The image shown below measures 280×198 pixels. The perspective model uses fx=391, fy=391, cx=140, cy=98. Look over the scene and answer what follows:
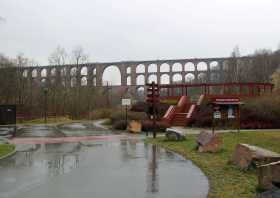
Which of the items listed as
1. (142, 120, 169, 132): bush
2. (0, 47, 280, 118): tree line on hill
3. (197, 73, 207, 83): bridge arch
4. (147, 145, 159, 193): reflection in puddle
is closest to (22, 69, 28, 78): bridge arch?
(0, 47, 280, 118): tree line on hill

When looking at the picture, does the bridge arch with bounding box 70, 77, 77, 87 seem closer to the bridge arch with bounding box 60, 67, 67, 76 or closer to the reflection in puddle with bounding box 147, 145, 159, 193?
the bridge arch with bounding box 60, 67, 67, 76

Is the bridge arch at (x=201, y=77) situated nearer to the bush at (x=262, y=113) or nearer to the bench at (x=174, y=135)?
the bush at (x=262, y=113)

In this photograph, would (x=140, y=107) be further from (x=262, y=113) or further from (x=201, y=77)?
(x=201, y=77)

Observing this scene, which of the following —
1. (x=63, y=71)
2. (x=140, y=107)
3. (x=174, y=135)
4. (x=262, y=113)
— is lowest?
(x=174, y=135)

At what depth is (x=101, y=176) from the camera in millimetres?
9352

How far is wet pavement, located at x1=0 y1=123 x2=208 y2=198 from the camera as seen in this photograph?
7.48m

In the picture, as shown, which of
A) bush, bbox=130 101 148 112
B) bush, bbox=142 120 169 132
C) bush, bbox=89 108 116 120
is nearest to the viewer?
bush, bbox=142 120 169 132

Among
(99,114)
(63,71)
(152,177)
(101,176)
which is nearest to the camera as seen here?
(152,177)

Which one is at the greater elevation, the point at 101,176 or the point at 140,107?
the point at 140,107

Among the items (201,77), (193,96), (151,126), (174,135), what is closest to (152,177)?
(174,135)

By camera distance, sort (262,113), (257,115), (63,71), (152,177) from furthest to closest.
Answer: (63,71) < (257,115) < (262,113) < (152,177)

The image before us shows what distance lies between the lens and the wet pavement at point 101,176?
295 inches

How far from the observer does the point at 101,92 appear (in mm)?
64812

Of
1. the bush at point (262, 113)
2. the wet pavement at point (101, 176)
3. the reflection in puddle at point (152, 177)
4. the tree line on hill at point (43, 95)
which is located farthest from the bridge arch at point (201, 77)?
the reflection in puddle at point (152, 177)
